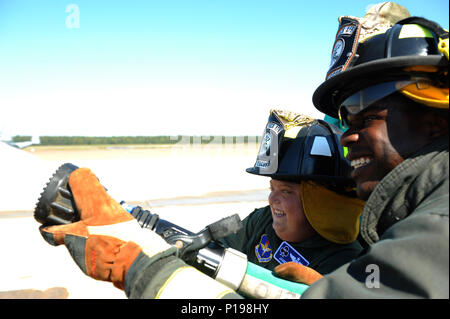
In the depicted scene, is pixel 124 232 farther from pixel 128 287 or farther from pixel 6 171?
pixel 6 171

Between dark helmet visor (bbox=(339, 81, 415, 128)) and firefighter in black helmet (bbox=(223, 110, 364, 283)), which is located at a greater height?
dark helmet visor (bbox=(339, 81, 415, 128))

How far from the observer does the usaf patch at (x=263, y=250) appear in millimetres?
3045

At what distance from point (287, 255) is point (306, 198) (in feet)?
1.53

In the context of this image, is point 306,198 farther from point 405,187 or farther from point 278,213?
point 405,187

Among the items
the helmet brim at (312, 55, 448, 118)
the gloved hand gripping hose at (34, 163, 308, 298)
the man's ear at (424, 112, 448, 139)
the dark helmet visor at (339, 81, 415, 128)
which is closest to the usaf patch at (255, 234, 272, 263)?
the gloved hand gripping hose at (34, 163, 308, 298)

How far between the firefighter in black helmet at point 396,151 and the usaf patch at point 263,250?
4.43 ft

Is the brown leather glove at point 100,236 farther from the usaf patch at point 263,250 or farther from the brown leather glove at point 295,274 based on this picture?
the usaf patch at point 263,250

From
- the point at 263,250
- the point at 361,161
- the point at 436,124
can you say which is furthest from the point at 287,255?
the point at 436,124

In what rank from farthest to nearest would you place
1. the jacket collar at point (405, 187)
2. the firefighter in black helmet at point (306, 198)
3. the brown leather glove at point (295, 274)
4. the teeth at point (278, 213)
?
the teeth at point (278, 213), the firefighter in black helmet at point (306, 198), the brown leather glove at point (295, 274), the jacket collar at point (405, 187)

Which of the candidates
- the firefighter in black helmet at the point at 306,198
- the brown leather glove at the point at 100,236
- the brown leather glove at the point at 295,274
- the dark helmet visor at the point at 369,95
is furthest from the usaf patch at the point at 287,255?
the brown leather glove at the point at 100,236

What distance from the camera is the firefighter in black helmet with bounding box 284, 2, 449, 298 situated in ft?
3.72

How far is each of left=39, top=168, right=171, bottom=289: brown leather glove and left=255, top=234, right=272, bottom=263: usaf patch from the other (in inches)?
60.0

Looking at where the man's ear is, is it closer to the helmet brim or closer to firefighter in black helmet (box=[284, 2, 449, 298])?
firefighter in black helmet (box=[284, 2, 449, 298])

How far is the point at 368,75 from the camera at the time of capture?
6.13 ft
